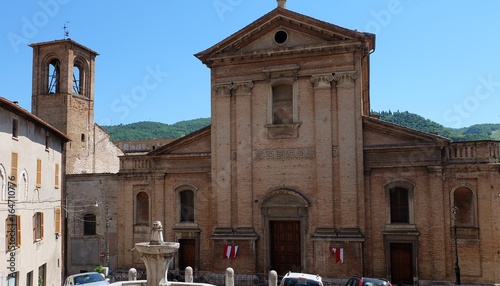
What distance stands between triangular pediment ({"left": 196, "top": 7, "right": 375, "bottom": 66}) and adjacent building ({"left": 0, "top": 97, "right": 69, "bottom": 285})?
9472 millimetres

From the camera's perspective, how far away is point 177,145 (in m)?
27.2

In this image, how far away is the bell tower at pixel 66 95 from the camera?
30.8m

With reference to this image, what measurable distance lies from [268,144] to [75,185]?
11.9 m

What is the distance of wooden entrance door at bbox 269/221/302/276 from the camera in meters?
24.6

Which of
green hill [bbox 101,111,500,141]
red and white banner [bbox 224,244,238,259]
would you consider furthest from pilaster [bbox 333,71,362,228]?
green hill [bbox 101,111,500,141]

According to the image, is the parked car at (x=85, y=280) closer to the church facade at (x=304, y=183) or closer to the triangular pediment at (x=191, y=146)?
the church facade at (x=304, y=183)

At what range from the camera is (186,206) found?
27125mm

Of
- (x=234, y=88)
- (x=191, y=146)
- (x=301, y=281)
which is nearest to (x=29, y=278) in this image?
(x=191, y=146)

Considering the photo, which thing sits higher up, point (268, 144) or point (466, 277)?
point (268, 144)

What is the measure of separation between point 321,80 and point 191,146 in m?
7.82

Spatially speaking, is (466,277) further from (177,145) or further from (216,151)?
(177,145)

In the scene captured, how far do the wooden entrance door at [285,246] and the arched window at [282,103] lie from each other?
204 inches

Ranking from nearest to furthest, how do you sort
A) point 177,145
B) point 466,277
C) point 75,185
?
point 466,277 → point 177,145 → point 75,185

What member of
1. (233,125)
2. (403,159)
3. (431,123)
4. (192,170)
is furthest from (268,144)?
(431,123)
